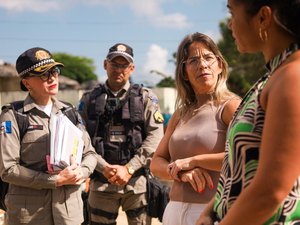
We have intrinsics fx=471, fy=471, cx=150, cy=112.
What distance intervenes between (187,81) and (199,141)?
51 centimetres

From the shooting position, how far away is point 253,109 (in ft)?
4.79

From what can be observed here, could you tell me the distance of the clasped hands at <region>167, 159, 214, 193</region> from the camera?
2.50m

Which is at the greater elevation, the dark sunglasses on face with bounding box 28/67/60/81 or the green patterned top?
the dark sunglasses on face with bounding box 28/67/60/81

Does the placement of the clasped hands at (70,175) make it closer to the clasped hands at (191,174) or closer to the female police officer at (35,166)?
the female police officer at (35,166)

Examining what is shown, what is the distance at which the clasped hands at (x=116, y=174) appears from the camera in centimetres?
420

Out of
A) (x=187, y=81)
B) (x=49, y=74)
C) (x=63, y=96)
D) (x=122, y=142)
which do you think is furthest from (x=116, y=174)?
(x=63, y=96)

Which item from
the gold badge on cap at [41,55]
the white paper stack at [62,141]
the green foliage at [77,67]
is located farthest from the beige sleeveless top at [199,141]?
the green foliage at [77,67]

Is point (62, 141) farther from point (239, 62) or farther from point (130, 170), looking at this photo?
point (239, 62)

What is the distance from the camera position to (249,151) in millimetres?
1453

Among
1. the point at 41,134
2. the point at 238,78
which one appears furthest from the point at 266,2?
the point at 238,78

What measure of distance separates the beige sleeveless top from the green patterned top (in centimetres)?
96

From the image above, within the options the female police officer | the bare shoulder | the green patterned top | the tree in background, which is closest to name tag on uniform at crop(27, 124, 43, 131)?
the female police officer

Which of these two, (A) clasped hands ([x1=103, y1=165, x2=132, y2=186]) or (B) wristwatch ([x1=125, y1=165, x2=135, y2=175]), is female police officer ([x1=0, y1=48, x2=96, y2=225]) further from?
(B) wristwatch ([x1=125, y1=165, x2=135, y2=175])

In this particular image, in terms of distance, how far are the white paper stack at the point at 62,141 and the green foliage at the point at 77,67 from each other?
82119 millimetres
